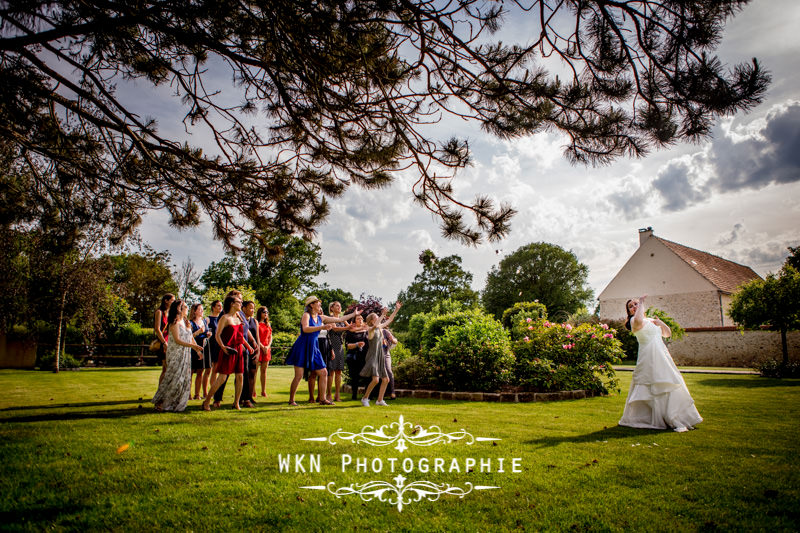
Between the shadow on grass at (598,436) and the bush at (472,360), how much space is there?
154 inches

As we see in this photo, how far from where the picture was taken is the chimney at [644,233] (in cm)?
3347

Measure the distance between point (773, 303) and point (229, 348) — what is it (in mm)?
20099

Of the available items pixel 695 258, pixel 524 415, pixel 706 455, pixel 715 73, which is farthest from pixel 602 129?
pixel 695 258

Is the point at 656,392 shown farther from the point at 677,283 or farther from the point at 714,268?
the point at 714,268

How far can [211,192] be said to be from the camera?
667 cm

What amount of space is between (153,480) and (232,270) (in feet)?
127

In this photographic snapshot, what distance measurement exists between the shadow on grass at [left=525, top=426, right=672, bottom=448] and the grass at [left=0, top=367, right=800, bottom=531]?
3 centimetres

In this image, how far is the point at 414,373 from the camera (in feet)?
35.2

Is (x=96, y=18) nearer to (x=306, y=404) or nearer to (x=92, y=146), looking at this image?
(x=92, y=146)

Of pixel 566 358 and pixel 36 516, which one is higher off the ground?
pixel 566 358

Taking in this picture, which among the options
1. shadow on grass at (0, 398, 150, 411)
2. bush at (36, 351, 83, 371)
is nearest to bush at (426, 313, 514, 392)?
shadow on grass at (0, 398, 150, 411)

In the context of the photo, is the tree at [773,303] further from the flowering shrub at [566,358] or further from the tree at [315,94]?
the tree at [315,94]

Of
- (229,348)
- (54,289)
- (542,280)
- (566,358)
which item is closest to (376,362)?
(229,348)

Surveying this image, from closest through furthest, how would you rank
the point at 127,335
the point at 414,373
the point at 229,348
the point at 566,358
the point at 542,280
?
1. the point at 229,348
2. the point at 566,358
3. the point at 414,373
4. the point at 127,335
5. the point at 542,280
